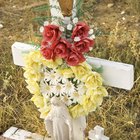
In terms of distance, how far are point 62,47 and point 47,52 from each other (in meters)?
0.09

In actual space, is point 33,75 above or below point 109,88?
above

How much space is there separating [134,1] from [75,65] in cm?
201

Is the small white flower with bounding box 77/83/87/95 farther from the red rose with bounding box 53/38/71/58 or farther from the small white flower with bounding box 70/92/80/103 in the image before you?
the red rose with bounding box 53/38/71/58

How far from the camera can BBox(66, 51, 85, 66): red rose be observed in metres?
2.39

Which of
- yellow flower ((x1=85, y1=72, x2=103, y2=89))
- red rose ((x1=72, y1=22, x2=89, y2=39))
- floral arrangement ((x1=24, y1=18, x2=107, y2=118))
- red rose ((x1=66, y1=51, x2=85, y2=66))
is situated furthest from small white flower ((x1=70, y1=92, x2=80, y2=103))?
red rose ((x1=72, y1=22, x2=89, y2=39))

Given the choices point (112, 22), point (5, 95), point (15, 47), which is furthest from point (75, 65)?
point (112, 22)

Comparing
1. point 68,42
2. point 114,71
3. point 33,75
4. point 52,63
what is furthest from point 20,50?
point 114,71

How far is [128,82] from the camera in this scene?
8.23 ft

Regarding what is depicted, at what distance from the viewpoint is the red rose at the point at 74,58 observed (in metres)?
2.39

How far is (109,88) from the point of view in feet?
11.1

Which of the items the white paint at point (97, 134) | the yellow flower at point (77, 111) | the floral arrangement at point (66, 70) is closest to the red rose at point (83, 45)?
the floral arrangement at point (66, 70)

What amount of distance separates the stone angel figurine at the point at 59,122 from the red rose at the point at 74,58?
254 millimetres

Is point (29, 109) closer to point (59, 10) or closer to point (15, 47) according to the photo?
point (15, 47)

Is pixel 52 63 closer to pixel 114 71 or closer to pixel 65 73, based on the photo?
pixel 65 73
